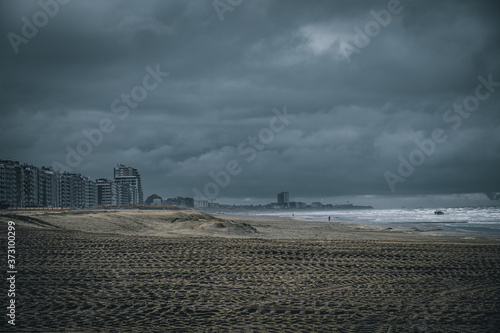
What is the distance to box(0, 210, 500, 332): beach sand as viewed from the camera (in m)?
7.32

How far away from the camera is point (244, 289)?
9922 mm

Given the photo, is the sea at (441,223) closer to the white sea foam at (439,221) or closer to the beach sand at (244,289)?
the white sea foam at (439,221)

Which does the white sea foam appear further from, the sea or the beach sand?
the beach sand

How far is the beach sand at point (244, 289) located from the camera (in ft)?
24.0

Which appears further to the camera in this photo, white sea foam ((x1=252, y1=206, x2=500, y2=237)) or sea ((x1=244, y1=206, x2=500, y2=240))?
white sea foam ((x1=252, y1=206, x2=500, y2=237))

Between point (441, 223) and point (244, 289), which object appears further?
point (441, 223)

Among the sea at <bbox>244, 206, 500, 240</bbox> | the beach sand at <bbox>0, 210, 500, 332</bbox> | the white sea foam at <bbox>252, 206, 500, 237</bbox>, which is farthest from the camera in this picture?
the white sea foam at <bbox>252, 206, 500, 237</bbox>

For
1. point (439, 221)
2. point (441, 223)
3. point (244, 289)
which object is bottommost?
point (439, 221)

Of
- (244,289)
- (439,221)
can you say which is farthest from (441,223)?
(244,289)

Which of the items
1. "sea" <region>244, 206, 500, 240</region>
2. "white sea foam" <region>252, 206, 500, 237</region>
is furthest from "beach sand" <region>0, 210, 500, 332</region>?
"white sea foam" <region>252, 206, 500, 237</region>

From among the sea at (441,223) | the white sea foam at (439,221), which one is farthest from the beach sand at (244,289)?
the white sea foam at (439,221)

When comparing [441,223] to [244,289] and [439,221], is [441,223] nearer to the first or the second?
[439,221]

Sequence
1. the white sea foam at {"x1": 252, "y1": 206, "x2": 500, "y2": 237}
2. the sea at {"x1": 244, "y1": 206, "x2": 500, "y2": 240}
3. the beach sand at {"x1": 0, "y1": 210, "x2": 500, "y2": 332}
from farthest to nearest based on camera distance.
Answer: the white sea foam at {"x1": 252, "y1": 206, "x2": 500, "y2": 237}, the sea at {"x1": 244, "y1": 206, "x2": 500, "y2": 240}, the beach sand at {"x1": 0, "y1": 210, "x2": 500, "y2": 332}

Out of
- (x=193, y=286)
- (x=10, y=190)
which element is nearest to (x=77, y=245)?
(x=193, y=286)
